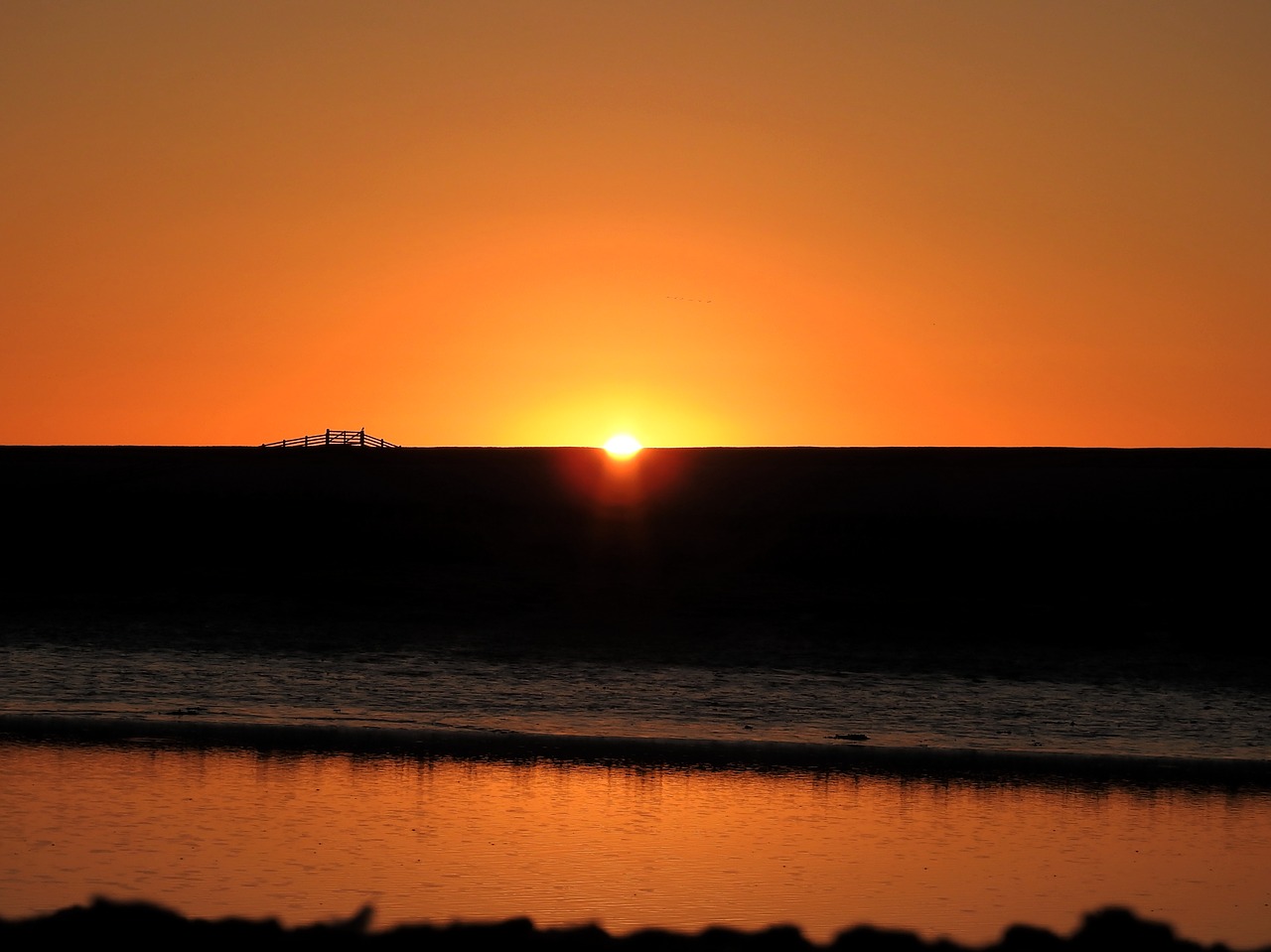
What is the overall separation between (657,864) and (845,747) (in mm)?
7716

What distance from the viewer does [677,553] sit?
38.6 meters

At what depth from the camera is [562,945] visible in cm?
1162

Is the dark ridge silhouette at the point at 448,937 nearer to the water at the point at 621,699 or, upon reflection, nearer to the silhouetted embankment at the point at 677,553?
the water at the point at 621,699

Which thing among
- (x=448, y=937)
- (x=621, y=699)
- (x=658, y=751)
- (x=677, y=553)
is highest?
(x=677, y=553)

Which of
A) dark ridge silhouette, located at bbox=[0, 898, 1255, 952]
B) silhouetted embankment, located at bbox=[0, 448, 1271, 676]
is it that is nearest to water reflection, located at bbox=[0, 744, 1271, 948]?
dark ridge silhouette, located at bbox=[0, 898, 1255, 952]

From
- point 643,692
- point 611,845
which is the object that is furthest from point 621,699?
point 611,845

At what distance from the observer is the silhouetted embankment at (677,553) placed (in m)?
32.0

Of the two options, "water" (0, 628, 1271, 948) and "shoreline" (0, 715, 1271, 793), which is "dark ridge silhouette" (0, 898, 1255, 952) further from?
"shoreline" (0, 715, 1271, 793)

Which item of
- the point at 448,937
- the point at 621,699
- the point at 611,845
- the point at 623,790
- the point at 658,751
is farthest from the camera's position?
the point at 621,699

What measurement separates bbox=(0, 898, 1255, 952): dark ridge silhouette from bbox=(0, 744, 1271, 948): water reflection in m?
0.28

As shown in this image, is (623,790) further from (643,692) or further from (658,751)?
(643,692)

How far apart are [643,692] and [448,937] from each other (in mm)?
14799

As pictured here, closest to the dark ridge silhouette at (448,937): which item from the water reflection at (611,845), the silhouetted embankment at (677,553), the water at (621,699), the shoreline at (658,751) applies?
the water reflection at (611,845)

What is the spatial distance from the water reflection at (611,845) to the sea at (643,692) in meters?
0.06
